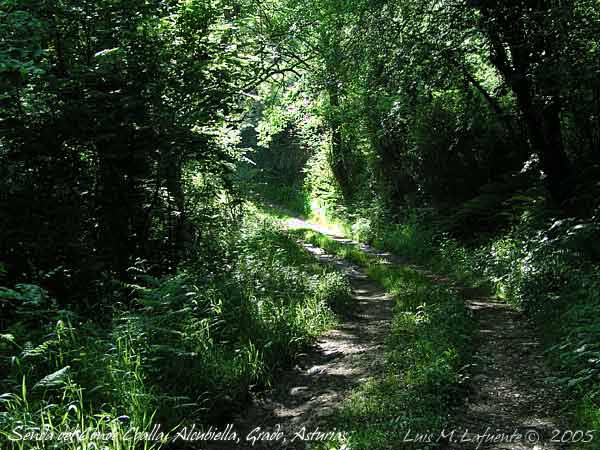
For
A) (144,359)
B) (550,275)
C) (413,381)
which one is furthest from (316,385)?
(550,275)

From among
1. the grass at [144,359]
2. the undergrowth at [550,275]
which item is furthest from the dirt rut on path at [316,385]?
the undergrowth at [550,275]

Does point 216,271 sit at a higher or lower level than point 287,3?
lower

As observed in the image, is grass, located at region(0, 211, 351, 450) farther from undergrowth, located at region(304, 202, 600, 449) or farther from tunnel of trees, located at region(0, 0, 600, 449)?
undergrowth, located at region(304, 202, 600, 449)

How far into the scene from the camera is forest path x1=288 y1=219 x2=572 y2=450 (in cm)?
471

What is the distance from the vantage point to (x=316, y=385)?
6902mm

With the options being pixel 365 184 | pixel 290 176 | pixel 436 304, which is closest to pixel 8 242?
pixel 436 304

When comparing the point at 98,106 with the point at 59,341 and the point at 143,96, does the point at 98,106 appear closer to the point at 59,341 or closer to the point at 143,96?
the point at 143,96

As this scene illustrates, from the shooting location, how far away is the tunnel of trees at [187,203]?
19.3 ft

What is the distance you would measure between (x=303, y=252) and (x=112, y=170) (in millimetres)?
8895

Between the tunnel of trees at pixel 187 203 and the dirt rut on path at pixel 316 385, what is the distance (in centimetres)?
31

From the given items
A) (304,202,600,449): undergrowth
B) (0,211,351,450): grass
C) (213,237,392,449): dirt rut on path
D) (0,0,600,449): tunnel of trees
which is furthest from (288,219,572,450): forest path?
(0,211,351,450): grass

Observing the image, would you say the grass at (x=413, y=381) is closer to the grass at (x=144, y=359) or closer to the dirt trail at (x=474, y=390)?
the dirt trail at (x=474, y=390)

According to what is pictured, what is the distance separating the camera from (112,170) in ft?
28.2

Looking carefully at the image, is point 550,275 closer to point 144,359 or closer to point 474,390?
point 474,390
